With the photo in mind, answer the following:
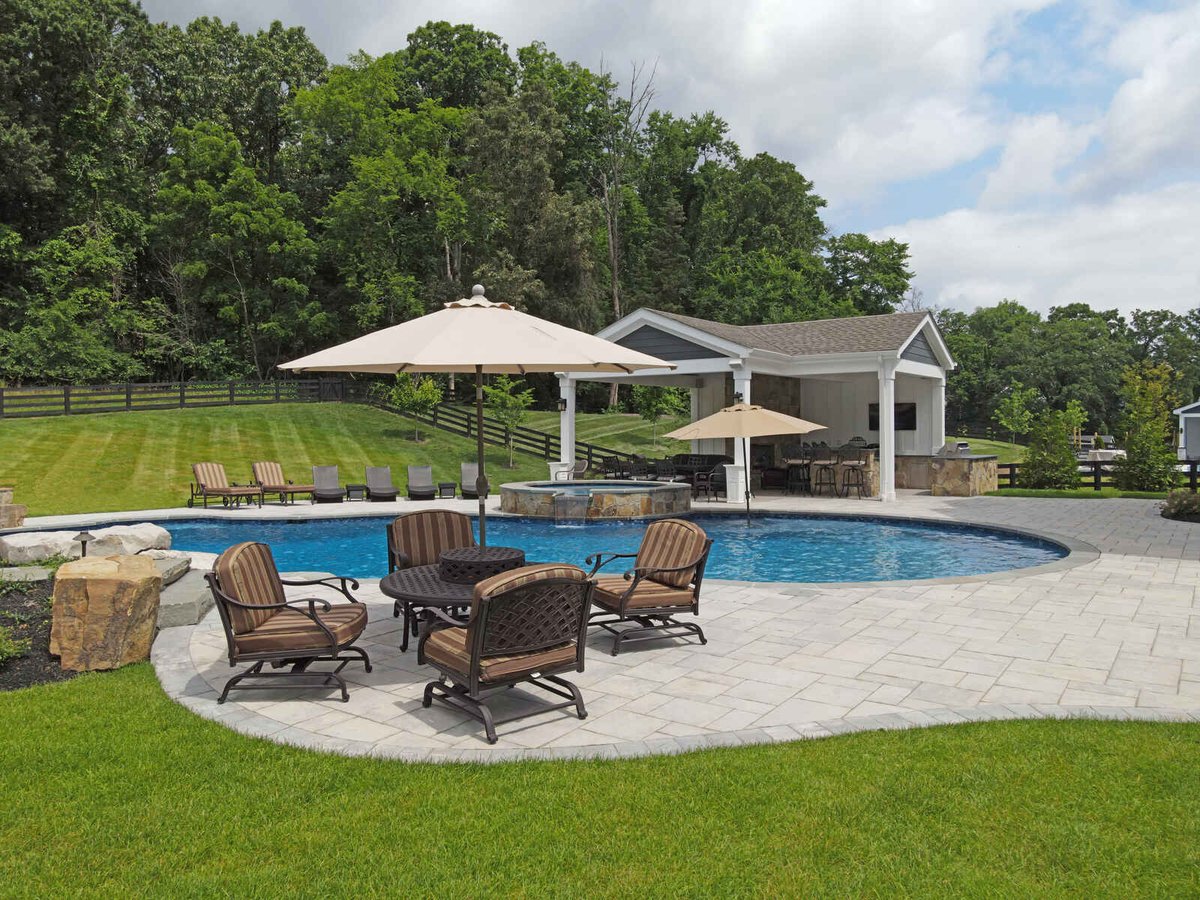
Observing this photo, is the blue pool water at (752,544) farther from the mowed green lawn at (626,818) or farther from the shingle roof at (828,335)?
the mowed green lawn at (626,818)

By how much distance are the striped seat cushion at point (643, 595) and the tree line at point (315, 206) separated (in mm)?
30183

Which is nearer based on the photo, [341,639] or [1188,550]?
[341,639]

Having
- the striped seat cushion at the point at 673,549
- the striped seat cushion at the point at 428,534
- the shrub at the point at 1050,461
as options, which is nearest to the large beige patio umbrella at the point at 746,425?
the striped seat cushion at the point at 673,549

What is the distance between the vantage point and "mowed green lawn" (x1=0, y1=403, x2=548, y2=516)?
1835cm

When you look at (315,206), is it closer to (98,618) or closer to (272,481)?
(272,481)

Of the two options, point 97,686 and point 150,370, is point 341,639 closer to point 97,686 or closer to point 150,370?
point 97,686

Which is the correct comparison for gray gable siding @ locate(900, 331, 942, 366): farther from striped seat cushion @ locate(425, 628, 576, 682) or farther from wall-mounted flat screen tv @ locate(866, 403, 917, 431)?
striped seat cushion @ locate(425, 628, 576, 682)

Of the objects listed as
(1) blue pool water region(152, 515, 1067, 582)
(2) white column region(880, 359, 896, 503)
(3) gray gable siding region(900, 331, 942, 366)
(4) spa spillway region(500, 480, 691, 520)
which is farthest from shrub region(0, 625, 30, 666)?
(3) gray gable siding region(900, 331, 942, 366)

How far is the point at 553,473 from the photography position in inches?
810

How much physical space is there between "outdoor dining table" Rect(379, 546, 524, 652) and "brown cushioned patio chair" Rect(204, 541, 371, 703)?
16.1 inches

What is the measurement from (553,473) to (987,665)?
15616 mm

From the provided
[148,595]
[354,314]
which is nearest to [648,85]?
[354,314]

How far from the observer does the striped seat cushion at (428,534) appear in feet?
21.9

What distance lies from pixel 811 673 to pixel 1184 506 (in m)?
12.2
